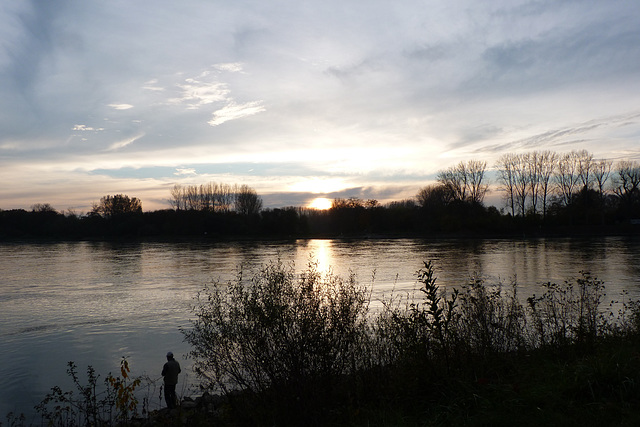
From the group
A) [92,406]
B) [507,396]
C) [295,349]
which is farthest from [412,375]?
[92,406]

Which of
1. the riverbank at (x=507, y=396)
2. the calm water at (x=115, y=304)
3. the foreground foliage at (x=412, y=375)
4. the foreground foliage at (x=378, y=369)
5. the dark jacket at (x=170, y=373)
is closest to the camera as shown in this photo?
the riverbank at (x=507, y=396)

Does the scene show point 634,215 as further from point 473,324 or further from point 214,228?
point 473,324

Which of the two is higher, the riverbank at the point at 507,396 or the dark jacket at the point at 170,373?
the riverbank at the point at 507,396

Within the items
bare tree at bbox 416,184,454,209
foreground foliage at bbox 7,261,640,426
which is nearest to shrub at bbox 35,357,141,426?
foreground foliage at bbox 7,261,640,426

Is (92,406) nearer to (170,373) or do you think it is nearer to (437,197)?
(170,373)

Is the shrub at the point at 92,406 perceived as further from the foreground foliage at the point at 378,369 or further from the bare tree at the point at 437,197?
the bare tree at the point at 437,197

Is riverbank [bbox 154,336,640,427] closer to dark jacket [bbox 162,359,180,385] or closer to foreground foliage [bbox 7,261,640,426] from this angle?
foreground foliage [bbox 7,261,640,426]

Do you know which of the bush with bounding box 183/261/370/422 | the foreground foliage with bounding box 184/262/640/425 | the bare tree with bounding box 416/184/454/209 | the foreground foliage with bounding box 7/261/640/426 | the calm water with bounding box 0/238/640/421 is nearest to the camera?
the foreground foliage with bounding box 7/261/640/426

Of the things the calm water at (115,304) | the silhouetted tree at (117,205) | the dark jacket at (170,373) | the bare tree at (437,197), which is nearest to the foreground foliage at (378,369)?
the calm water at (115,304)

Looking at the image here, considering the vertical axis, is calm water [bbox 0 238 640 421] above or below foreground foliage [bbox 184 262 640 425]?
below

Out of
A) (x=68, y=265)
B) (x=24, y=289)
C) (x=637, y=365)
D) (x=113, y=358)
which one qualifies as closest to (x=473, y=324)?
(x=637, y=365)

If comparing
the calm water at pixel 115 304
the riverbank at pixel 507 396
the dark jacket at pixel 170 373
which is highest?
the riverbank at pixel 507 396

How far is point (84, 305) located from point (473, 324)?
2224 cm

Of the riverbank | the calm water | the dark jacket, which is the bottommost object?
the calm water
